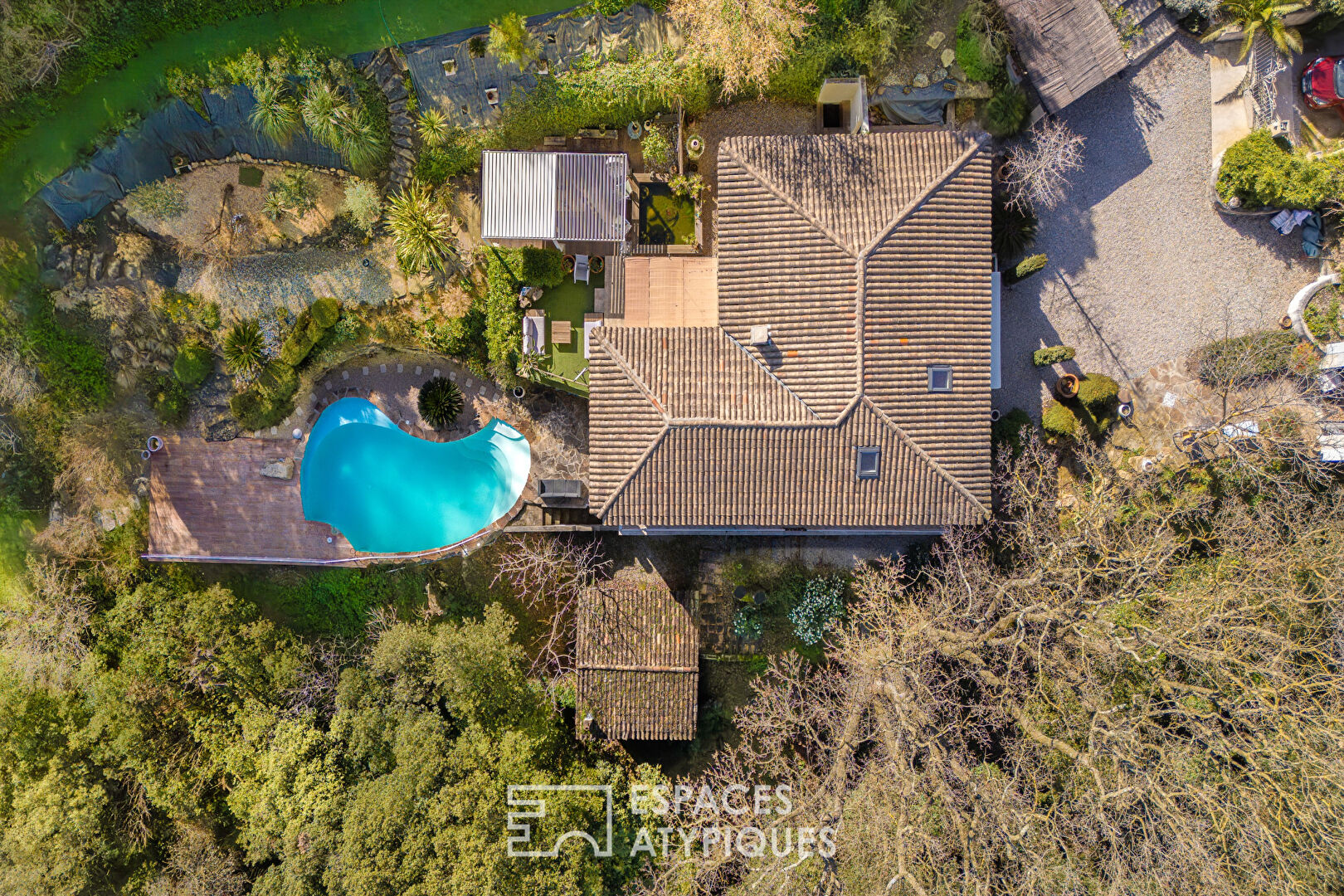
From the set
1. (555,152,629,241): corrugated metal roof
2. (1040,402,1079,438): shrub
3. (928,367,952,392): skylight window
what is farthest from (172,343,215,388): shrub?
(1040,402,1079,438): shrub

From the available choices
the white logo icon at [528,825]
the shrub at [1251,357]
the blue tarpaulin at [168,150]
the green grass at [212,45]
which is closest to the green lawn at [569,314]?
the blue tarpaulin at [168,150]

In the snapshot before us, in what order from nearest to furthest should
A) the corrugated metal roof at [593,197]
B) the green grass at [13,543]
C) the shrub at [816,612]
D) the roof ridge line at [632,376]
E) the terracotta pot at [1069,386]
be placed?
1. the roof ridge line at [632,376]
2. the corrugated metal roof at [593,197]
3. the terracotta pot at [1069,386]
4. the shrub at [816,612]
5. the green grass at [13,543]

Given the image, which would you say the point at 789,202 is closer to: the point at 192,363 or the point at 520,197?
the point at 520,197

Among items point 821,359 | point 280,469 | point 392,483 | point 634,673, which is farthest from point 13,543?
point 821,359

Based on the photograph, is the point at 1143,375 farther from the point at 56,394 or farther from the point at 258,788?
the point at 56,394

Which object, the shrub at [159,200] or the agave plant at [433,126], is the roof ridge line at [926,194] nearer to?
the agave plant at [433,126]

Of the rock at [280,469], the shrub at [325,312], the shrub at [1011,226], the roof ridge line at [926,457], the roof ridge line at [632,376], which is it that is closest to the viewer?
the roof ridge line at [926,457]

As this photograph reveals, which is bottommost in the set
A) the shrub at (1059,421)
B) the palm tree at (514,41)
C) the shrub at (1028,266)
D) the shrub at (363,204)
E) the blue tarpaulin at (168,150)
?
the shrub at (1059,421)
